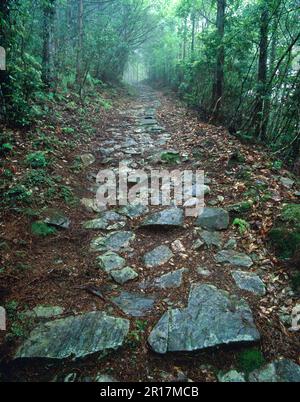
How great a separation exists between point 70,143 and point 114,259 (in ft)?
12.6

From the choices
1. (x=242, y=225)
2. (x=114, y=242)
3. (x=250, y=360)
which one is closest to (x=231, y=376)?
(x=250, y=360)

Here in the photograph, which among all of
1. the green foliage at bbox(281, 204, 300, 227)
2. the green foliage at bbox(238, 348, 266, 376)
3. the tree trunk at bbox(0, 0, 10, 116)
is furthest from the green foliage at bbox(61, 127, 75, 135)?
the green foliage at bbox(238, 348, 266, 376)

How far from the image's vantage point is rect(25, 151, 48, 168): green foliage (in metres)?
4.86

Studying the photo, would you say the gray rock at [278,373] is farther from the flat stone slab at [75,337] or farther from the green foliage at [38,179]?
the green foliage at [38,179]

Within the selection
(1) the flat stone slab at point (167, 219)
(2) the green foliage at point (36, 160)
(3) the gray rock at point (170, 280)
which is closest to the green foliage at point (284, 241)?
(3) the gray rock at point (170, 280)

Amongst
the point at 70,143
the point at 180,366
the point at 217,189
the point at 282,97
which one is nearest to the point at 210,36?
the point at 282,97

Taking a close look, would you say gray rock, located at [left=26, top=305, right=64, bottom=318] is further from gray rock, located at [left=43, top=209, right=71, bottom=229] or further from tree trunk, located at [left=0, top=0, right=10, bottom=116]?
tree trunk, located at [left=0, top=0, right=10, bottom=116]

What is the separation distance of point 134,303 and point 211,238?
4.37 feet

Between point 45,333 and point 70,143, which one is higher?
point 70,143

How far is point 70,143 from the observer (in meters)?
6.47

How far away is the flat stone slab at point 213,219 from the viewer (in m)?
3.86

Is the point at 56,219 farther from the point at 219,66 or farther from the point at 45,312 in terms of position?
the point at 219,66

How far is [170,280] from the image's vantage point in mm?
3102
